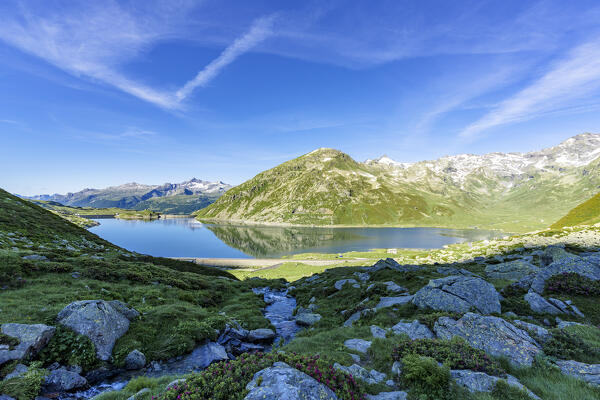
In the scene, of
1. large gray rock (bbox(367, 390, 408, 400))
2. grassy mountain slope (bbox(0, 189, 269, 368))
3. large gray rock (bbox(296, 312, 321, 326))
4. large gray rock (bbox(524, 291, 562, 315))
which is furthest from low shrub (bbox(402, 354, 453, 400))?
large gray rock (bbox(296, 312, 321, 326))

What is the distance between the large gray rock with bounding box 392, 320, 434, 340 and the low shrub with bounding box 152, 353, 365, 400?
22.7 feet

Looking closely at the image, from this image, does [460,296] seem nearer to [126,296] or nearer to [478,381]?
[478,381]

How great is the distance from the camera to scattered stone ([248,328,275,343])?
830 inches

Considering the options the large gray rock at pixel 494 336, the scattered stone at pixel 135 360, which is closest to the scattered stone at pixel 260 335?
the scattered stone at pixel 135 360

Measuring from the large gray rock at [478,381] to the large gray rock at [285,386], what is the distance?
501 cm

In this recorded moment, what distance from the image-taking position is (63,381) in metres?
12.0

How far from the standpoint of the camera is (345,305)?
87.1 ft

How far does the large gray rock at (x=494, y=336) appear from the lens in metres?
10.9

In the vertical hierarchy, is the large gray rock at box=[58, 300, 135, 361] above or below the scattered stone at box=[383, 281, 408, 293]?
above

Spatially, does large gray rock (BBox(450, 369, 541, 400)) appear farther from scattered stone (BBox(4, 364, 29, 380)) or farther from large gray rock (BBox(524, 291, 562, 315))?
scattered stone (BBox(4, 364, 29, 380))

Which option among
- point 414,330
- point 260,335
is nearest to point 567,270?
point 414,330

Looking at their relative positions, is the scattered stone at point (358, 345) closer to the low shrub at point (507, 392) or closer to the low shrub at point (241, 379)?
the low shrub at point (241, 379)

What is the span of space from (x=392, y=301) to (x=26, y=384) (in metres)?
23.7

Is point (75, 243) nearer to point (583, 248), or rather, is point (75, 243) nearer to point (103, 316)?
point (103, 316)
